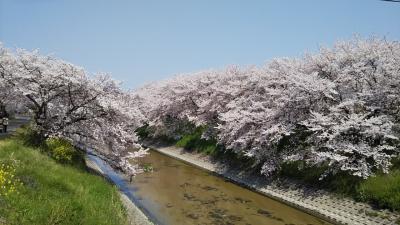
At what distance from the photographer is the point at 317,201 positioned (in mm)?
25234

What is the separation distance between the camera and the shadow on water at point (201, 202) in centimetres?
2284

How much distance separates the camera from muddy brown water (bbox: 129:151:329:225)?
2284 centimetres

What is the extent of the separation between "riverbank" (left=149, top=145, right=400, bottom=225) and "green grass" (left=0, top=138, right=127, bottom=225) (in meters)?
12.0

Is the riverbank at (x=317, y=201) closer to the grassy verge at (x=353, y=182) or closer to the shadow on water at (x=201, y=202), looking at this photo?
the grassy verge at (x=353, y=182)

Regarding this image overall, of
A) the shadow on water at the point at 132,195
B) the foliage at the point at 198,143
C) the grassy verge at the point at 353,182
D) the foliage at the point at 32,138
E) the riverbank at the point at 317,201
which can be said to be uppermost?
the foliage at the point at 198,143

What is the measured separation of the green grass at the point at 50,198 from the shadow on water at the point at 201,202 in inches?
197

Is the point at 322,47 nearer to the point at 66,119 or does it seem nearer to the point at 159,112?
the point at 66,119

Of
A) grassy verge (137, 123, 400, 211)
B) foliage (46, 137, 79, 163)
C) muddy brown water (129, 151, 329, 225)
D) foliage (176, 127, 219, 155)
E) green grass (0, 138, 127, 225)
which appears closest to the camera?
green grass (0, 138, 127, 225)

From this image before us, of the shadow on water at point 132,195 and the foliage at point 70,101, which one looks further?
the foliage at point 70,101

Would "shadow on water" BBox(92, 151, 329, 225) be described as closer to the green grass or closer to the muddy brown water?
the muddy brown water

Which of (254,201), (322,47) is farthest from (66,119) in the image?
(322,47)

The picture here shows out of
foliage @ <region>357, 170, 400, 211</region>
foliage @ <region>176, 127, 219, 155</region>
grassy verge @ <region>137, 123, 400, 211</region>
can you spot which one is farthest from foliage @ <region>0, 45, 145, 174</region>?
foliage @ <region>176, 127, 219, 155</region>

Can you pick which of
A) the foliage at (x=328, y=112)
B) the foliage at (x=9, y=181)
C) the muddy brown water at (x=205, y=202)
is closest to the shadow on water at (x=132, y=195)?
the muddy brown water at (x=205, y=202)

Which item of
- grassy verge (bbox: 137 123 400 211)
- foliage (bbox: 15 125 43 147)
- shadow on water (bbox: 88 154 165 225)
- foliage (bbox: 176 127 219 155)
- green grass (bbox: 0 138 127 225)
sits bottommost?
shadow on water (bbox: 88 154 165 225)
